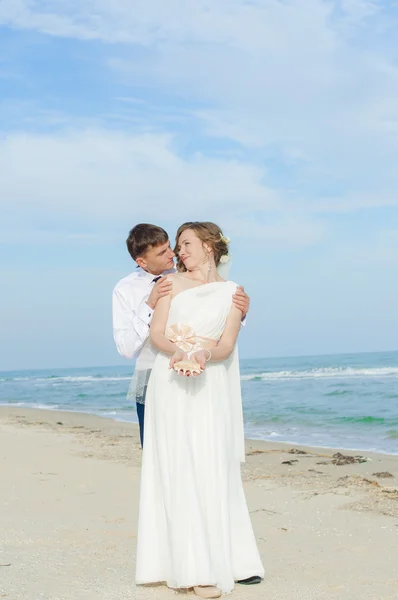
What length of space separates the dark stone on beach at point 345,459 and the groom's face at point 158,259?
5669 millimetres

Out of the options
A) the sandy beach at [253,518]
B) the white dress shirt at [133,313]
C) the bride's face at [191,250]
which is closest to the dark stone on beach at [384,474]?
the sandy beach at [253,518]

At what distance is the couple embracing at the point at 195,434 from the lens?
3951mm

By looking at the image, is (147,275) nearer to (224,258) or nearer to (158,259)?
(158,259)

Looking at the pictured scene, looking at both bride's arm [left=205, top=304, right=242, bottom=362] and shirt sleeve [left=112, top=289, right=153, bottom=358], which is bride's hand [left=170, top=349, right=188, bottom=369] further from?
shirt sleeve [left=112, top=289, right=153, bottom=358]

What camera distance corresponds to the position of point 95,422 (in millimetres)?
16625

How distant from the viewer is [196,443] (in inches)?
159

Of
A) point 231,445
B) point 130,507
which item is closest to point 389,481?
point 130,507

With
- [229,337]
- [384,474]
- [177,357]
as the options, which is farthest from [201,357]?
[384,474]

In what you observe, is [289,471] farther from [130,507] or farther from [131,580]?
[131,580]

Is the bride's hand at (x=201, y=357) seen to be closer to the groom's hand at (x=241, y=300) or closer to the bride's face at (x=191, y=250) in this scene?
the groom's hand at (x=241, y=300)

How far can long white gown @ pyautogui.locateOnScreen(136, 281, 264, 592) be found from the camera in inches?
156

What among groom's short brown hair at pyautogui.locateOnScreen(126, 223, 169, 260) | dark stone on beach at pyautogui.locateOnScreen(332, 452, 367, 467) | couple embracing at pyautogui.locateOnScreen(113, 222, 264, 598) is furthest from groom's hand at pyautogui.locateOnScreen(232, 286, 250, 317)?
dark stone on beach at pyautogui.locateOnScreen(332, 452, 367, 467)

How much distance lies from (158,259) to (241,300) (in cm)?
62

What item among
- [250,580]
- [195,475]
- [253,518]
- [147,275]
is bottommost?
[253,518]
